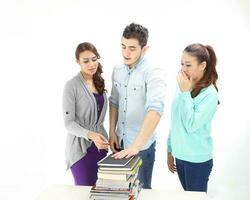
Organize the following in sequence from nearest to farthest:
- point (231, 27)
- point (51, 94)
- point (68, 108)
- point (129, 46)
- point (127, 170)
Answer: point (127, 170), point (129, 46), point (68, 108), point (231, 27), point (51, 94)

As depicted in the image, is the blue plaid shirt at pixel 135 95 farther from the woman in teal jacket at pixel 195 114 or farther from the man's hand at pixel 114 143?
the woman in teal jacket at pixel 195 114

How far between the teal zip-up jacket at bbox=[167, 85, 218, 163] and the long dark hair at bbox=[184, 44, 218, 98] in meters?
0.04

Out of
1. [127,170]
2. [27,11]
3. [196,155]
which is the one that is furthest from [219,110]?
[27,11]

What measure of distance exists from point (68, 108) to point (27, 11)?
47.0 inches

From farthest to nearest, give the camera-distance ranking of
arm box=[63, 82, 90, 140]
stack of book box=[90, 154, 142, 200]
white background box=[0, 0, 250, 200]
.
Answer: white background box=[0, 0, 250, 200], arm box=[63, 82, 90, 140], stack of book box=[90, 154, 142, 200]

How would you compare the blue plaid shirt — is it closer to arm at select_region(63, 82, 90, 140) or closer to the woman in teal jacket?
the woman in teal jacket

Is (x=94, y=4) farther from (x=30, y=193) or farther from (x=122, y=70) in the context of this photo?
(x=30, y=193)

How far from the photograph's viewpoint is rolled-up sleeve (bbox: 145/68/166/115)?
1.97 metres

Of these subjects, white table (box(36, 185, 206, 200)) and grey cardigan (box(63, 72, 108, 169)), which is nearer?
white table (box(36, 185, 206, 200))

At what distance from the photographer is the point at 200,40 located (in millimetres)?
2830

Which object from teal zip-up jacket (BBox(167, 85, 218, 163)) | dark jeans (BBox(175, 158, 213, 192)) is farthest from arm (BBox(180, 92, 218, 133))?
dark jeans (BBox(175, 158, 213, 192))

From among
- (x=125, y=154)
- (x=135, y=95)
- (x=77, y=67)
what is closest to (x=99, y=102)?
(x=135, y=95)

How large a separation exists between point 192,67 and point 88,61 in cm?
62

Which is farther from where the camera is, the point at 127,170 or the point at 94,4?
the point at 94,4
